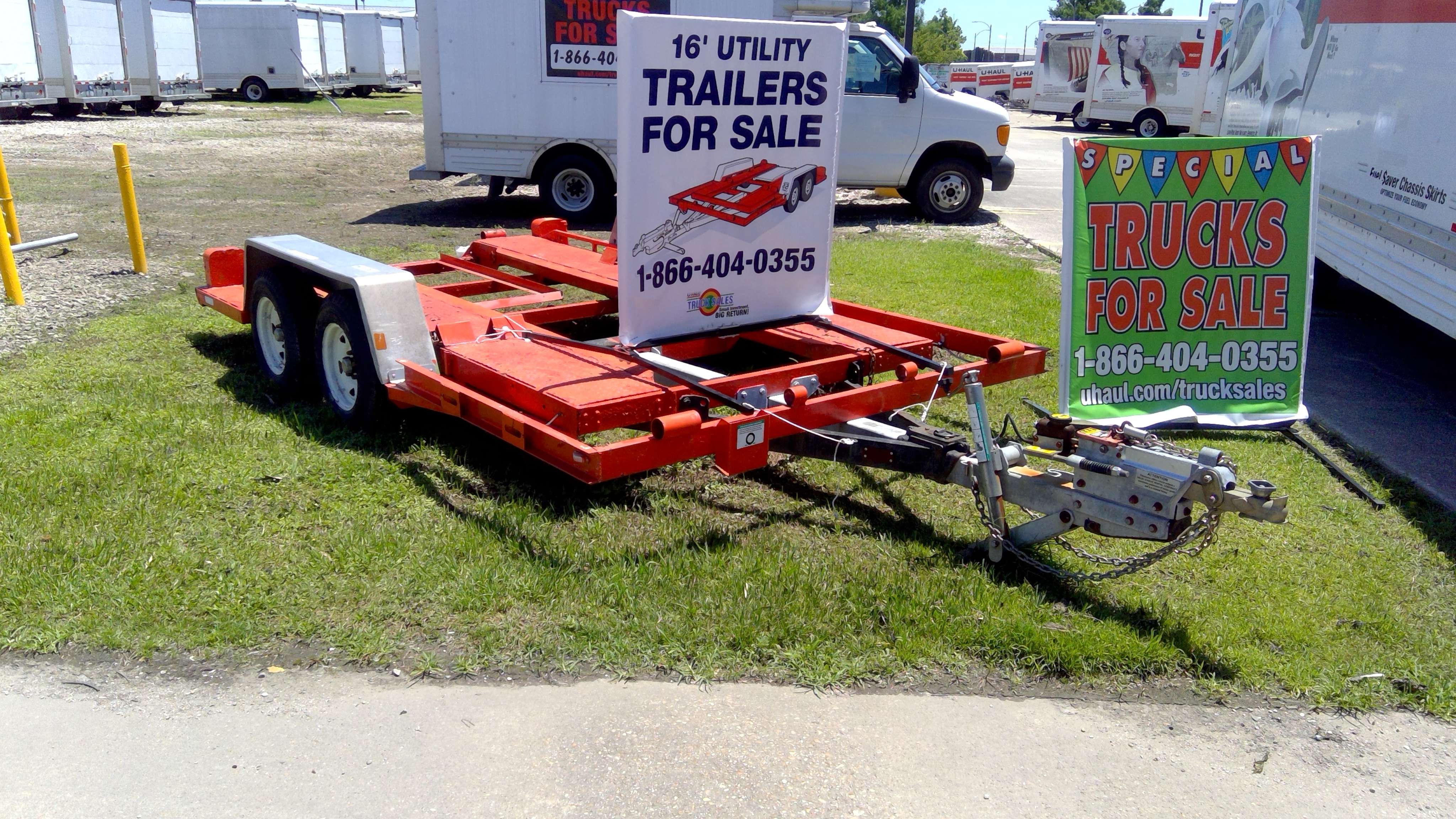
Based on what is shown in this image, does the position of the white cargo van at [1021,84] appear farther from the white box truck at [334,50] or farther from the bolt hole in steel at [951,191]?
the bolt hole in steel at [951,191]

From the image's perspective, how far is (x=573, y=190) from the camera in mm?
13164

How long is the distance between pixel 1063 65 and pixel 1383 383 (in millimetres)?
30604

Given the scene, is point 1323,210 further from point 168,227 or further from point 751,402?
point 168,227

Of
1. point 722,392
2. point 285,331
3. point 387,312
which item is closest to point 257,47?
point 285,331

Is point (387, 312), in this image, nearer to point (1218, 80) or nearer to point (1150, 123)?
point (1218, 80)

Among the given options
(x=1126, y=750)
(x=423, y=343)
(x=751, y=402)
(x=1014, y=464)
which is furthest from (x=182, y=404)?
(x=1126, y=750)

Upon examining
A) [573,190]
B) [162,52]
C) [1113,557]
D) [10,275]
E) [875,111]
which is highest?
[162,52]

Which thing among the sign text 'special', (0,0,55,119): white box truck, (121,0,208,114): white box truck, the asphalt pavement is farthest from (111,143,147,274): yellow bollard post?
(121,0,208,114): white box truck

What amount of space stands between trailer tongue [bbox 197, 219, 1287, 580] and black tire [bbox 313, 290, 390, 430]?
0.01 meters

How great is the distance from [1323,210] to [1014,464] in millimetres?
5857

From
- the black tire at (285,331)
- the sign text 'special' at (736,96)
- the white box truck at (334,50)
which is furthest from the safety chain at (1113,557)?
the white box truck at (334,50)

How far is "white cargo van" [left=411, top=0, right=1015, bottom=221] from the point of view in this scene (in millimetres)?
12188

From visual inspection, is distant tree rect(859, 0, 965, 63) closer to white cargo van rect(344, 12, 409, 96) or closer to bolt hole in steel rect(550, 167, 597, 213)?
white cargo van rect(344, 12, 409, 96)

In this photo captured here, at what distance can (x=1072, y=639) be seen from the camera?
12.6 feet
